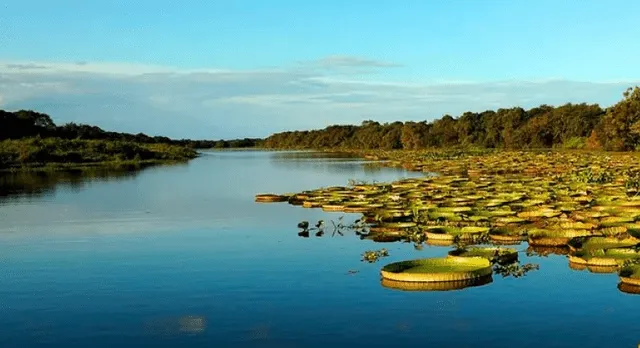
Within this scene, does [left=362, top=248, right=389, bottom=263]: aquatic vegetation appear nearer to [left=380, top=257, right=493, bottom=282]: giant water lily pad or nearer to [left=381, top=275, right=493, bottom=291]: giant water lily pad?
[left=380, top=257, right=493, bottom=282]: giant water lily pad

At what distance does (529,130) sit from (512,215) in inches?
2462

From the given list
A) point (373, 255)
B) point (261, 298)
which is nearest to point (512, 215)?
point (373, 255)

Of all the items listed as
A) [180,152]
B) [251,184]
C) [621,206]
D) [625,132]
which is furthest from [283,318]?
[180,152]

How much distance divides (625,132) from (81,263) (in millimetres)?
46262

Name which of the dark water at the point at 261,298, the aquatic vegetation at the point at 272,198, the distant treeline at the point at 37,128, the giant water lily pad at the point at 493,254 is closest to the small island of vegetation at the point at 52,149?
the distant treeline at the point at 37,128

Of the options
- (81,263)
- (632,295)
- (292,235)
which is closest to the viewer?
(632,295)

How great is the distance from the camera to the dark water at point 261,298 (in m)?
7.42

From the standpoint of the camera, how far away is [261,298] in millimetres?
9117

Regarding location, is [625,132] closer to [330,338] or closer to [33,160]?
[33,160]

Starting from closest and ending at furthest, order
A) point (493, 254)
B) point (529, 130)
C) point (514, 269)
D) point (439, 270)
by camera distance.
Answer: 1. point (439, 270)
2. point (514, 269)
3. point (493, 254)
4. point (529, 130)

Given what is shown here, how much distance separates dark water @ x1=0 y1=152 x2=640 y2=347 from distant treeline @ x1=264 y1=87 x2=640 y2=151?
1507 inches

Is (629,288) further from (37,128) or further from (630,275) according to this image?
(37,128)

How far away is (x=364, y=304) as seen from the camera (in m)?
8.62

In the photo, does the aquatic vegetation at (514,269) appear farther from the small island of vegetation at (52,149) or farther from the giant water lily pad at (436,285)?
the small island of vegetation at (52,149)
